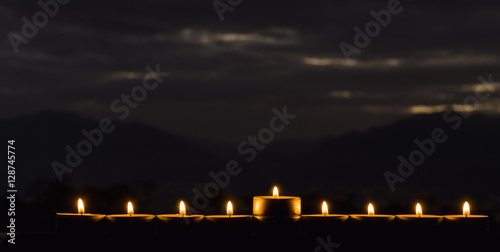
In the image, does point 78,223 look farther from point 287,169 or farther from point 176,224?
point 287,169

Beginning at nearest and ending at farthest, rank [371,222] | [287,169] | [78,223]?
[78,223] → [371,222] → [287,169]

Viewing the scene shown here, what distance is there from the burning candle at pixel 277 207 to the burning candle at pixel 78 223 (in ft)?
2.23

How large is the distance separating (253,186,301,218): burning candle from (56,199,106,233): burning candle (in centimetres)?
68

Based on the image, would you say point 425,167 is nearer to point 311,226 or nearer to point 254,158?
point 254,158

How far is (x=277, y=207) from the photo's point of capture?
129 inches

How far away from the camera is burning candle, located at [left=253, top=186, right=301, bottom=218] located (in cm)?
327

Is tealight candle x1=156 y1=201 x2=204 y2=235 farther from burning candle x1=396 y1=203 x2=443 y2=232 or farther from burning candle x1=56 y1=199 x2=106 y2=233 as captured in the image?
burning candle x1=396 y1=203 x2=443 y2=232

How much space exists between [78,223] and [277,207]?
33.3 inches

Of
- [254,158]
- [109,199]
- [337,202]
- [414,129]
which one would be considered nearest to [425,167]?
[414,129]

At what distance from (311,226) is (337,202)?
1.52 m

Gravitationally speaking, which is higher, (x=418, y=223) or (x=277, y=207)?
(x=277, y=207)

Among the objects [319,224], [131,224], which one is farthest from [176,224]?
[319,224]

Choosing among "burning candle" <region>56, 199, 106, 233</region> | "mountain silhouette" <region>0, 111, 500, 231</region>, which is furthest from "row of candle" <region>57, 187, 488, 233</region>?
"mountain silhouette" <region>0, 111, 500, 231</region>

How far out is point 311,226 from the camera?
10.9 feet
